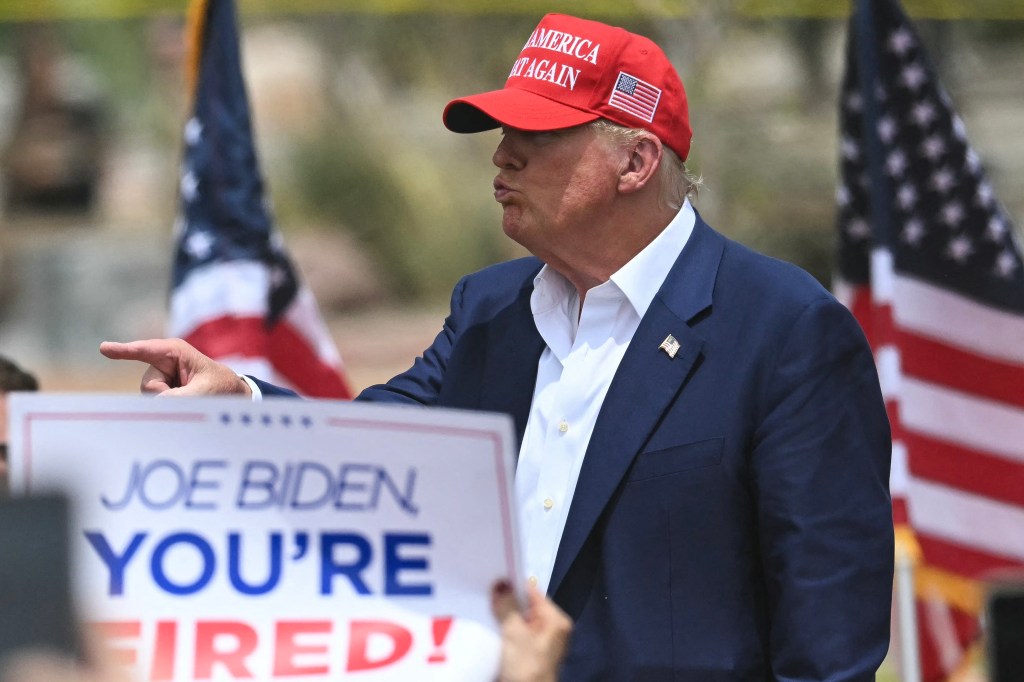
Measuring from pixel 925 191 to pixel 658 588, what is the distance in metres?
2.81

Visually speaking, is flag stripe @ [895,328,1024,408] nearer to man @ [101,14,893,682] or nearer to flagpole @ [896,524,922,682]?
flagpole @ [896,524,922,682]

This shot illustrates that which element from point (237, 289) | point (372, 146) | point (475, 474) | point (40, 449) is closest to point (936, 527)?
point (237, 289)

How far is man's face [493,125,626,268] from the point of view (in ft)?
10.1

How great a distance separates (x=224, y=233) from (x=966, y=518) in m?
2.63

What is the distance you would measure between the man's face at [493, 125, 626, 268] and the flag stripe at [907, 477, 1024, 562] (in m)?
2.54

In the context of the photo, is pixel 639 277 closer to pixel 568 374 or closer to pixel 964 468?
pixel 568 374

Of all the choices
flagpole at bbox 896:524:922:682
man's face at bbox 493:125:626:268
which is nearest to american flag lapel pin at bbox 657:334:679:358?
man's face at bbox 493:125:626:268

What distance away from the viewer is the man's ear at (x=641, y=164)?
10.2ft

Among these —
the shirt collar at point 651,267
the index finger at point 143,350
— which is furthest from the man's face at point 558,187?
the index finger at point 143,350

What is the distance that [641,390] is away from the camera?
2938 mm

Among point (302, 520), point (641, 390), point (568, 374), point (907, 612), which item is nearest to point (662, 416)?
point (641, 390)

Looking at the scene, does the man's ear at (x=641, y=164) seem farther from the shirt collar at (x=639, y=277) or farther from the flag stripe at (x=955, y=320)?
the flag stripe at (x=955, y=320)

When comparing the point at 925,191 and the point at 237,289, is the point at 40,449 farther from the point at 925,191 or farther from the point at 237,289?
the point at 925,191

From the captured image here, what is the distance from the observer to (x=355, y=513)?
2332 millimetres
